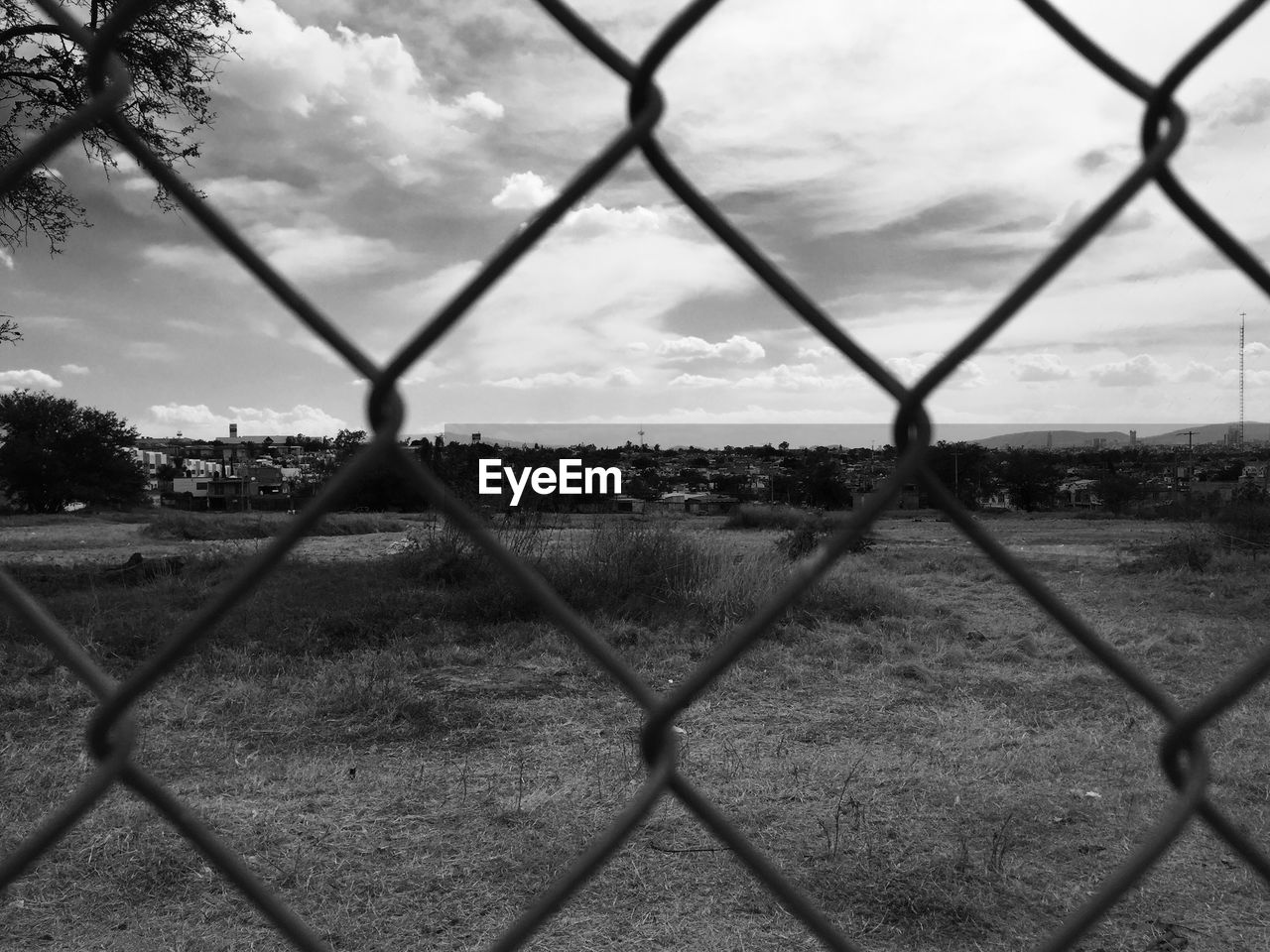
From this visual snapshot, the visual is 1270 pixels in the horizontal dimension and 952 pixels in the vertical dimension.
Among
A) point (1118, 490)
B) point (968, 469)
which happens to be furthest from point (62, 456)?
point (1118, 490)

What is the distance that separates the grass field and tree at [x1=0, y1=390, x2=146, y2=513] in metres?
19.2

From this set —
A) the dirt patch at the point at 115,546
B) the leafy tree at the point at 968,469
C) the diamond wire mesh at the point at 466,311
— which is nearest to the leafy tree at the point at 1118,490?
the leafy tree at the point at 968,469

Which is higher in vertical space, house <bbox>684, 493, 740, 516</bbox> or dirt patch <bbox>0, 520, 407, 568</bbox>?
house <bbox>684, 493, 740, 516</bbox>

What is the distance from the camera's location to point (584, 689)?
449 cm

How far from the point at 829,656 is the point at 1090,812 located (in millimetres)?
2274

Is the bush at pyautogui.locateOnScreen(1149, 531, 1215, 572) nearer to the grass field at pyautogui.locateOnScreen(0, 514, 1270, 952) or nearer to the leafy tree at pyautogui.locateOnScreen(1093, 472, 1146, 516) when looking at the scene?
the grass field at pyautogui.locateOnScreen(0, 514, 1270, 952)

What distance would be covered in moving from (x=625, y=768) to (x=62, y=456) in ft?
82.5

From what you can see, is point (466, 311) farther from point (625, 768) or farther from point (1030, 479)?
point (1030, 479)

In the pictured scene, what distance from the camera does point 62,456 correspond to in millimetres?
23922

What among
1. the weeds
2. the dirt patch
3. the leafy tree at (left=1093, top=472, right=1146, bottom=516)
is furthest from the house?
the leafy tree at (left=1093, top=472, right=1146, bottom=516)

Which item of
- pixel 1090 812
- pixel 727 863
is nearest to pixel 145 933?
pixel 727 863

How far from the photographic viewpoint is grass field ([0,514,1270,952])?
2.31 meters

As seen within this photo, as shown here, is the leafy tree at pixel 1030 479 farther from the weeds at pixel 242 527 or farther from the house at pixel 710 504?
the weeds at pixel 242 527

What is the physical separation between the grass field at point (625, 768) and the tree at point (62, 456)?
19202 mm
